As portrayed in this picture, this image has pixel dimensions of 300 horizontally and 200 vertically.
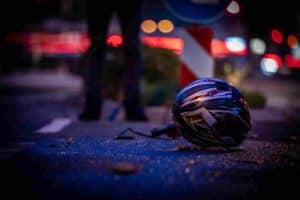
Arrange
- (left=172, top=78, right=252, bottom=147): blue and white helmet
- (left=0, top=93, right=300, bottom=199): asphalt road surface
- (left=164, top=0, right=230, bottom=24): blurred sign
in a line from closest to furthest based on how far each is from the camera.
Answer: (left=0, top=93, right=300, bottom=199): asphalt road surface
(left=172, top=78, right=252, bottom=147): blue and white helmet
(left=164, top=0, right=230, bottom=24): blurred sign

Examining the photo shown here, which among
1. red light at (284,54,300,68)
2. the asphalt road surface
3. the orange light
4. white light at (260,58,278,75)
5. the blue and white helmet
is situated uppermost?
the blue and white helmet

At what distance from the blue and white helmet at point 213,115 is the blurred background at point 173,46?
2.65 meters

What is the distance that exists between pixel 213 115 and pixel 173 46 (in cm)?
1000

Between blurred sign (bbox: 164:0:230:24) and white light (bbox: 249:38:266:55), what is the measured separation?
1322 cm

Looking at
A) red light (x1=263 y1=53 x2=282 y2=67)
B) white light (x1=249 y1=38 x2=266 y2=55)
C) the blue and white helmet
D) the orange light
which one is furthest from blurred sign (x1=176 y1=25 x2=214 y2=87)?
the orange light

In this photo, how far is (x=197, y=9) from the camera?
9.11m

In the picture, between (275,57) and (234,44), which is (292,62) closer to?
(275,57)

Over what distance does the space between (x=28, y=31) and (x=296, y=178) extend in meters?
31.1

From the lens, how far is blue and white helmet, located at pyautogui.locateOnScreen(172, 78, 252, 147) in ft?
21.3

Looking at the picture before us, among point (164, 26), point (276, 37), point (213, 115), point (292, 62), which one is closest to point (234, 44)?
point (164, 26)

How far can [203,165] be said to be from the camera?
18.9 ft

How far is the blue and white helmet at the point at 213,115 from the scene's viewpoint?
6496mm

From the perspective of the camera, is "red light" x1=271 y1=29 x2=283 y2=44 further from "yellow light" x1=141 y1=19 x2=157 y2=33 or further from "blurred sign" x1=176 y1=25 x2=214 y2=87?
"blurred sign" x1=176 y1=25 x2=214 y2=87

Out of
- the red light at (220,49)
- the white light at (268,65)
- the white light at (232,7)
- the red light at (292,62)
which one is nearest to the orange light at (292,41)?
the red light at (292,62)
